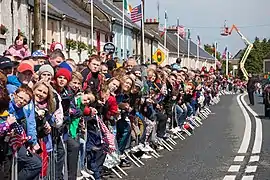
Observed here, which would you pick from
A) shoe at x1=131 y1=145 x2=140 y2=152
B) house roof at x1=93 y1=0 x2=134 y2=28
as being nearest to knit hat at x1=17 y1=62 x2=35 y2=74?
shoe at x1=131 y1=145 x2=140 y2=152

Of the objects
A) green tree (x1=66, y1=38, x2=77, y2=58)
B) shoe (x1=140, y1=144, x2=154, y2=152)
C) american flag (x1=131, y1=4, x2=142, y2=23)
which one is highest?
american flag (x1=131, y1=4, x2=142, y2=23)

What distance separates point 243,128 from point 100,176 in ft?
36.2

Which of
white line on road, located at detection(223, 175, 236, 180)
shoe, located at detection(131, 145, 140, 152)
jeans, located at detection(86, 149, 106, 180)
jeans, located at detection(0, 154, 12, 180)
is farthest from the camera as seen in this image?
shoe, located at detection(131, 145, 140, 152)

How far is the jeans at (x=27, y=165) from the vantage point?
8.11 meters

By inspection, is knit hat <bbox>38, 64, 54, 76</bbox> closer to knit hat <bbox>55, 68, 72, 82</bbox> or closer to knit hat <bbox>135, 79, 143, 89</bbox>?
knit hat <bbox>55, 68, 72, 82</bbox>

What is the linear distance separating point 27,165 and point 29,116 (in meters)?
0.57

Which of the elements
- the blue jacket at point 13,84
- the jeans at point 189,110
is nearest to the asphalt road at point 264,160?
the jeans at point 189,110

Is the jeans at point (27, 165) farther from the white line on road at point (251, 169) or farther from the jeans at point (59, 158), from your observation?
the white line on road at point (251, 169)

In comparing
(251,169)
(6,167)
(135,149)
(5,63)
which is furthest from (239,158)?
(6,167)

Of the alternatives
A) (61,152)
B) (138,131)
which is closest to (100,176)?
(61,152)

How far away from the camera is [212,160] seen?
46.1ft

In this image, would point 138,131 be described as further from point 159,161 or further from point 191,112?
point 191,112

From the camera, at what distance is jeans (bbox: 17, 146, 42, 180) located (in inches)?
319

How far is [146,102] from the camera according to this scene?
15688 mm
